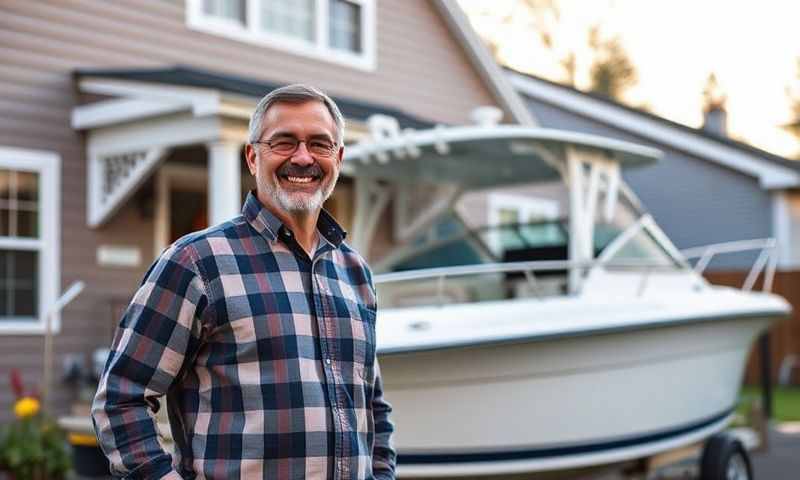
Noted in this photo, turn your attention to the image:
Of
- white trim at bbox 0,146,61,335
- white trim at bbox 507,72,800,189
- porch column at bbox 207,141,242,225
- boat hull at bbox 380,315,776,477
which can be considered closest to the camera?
boat hull at bbox 380,315,776,477

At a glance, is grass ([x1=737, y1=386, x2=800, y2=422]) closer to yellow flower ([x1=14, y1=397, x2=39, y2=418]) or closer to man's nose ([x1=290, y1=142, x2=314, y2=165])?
yellow flower ([x1=14, y1=397, x2=39, y2=418])

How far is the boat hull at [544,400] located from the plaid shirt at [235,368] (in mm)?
2908

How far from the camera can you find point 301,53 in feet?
36.6

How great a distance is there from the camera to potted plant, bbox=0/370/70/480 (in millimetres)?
7371

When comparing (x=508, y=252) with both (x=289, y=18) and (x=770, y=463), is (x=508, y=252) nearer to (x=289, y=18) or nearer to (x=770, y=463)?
(x=770, y=463)

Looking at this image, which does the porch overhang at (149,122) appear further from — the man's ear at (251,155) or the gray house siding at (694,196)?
the gray house siding at (694,196)

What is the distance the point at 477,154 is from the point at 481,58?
6.75m

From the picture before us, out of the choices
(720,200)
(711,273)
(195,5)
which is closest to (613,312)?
(195,5)

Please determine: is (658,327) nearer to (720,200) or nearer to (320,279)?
(320,279)

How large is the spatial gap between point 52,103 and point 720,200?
13469mm

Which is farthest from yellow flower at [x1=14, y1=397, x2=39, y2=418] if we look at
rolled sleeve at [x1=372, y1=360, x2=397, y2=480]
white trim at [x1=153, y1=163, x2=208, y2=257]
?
rolled sleeve at [x1=372, y1=360, x2=397, y2=480]

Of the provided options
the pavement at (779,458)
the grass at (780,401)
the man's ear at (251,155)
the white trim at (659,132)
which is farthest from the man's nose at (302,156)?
the white trim at (659,132)

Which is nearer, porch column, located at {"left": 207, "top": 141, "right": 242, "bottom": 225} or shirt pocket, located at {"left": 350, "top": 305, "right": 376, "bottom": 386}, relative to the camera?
shirt pocket, located at {"left": 350, "top": 305, "right": 376, "bottom": 386}

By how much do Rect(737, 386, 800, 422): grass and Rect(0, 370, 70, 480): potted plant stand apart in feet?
23.2
